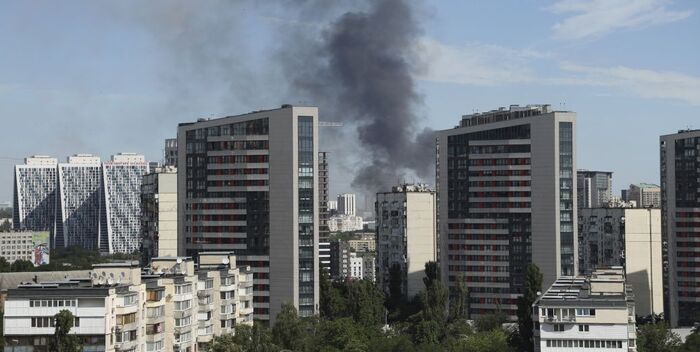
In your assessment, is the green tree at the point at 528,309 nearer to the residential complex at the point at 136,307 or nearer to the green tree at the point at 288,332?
the green tree at the point at 288,332

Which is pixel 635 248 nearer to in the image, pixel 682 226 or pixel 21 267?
pixel 682 226

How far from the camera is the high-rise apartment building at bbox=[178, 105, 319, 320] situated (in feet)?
263

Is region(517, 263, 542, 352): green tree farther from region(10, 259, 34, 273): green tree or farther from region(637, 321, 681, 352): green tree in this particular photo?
region(10, 259, 34, 273): green tree

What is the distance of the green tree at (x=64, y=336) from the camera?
44500 millimetres

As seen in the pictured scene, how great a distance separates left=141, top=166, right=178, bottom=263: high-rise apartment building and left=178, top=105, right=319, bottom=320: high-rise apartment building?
1079cm

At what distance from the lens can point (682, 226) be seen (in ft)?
322

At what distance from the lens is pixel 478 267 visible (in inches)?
3757

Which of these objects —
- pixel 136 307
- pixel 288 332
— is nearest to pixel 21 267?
pixel 288 332

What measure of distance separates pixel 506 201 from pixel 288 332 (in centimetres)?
3190

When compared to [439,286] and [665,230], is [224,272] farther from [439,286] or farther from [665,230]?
[665,230]

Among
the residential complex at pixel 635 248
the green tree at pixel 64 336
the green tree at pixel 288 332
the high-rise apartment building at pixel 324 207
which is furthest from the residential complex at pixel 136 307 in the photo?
the high-rise apartment building at pixel 324 207

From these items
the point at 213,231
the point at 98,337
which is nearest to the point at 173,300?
the point at 98,337

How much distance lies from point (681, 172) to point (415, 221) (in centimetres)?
2296

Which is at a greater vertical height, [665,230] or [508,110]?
[508,110]
